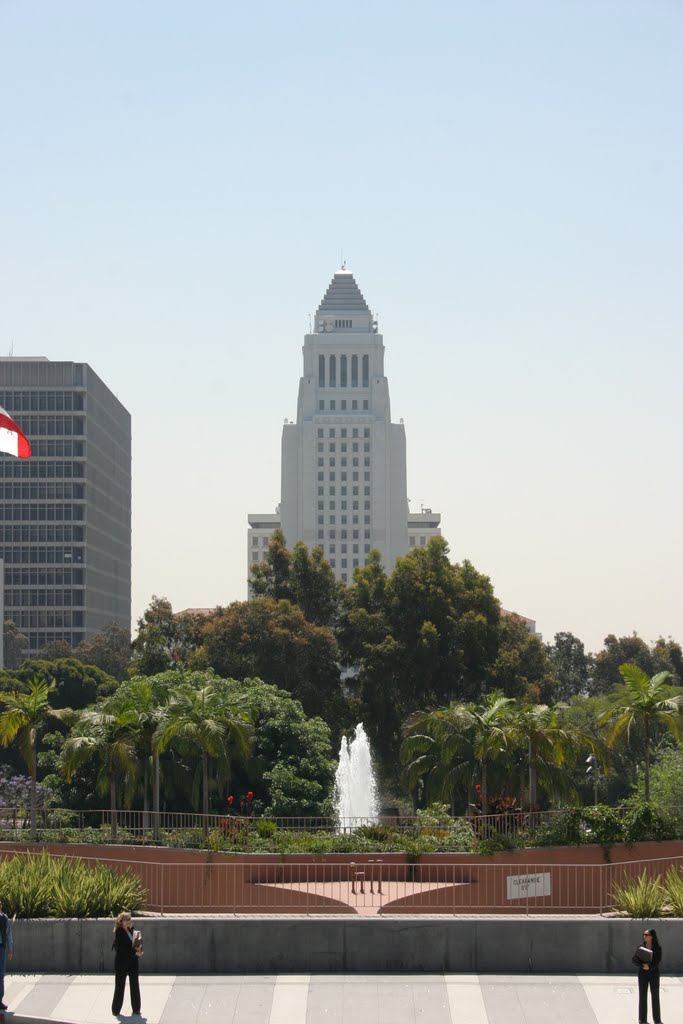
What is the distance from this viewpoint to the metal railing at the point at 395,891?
24.1 m

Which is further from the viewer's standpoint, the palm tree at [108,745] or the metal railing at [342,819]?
the palm tree at [108,745]

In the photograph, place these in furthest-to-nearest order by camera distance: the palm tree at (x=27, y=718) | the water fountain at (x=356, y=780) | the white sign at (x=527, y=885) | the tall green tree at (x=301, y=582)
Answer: the tall green tree at (x=301, y=582)
the water fountain at (x=356, y=780)
the palm tree at (x=27, y=718)
the white sign at (x=527, y=885)

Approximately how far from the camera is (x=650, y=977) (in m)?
19.5

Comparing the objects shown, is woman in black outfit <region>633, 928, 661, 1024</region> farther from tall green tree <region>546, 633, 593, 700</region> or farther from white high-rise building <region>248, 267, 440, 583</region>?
white high-rise building <region>248, 267, 440, 583</region>

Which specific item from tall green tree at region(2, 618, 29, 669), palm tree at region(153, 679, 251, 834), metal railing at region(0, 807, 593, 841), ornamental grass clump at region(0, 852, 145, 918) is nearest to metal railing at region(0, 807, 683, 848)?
metal railing at region(0, 807, 593, 841)

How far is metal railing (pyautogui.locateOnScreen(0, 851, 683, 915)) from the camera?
2411 cm

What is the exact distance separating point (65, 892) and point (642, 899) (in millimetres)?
8770

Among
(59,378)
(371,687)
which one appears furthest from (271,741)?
(59,378)

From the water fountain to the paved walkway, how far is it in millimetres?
33510

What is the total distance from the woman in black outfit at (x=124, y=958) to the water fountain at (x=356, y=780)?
1402 inches

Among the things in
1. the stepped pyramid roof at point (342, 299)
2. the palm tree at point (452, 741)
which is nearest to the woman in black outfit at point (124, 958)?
the palm tree at point (452, 741)

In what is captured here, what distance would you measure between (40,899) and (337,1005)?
520 centimetres

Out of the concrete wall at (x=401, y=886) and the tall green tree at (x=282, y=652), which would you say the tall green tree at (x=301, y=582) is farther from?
the concrete wall at (x=401, y=886)

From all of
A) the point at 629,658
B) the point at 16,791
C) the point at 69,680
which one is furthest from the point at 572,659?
the point at 16,791
